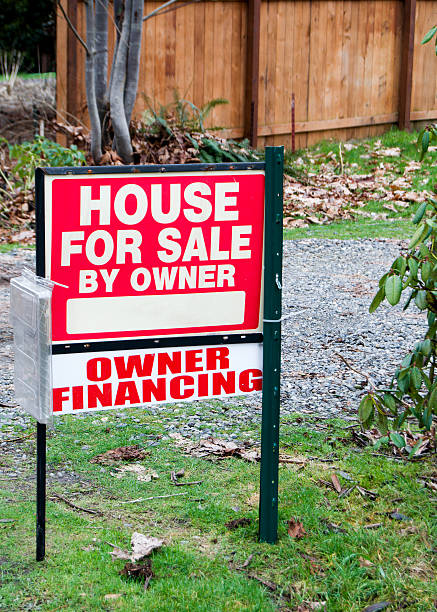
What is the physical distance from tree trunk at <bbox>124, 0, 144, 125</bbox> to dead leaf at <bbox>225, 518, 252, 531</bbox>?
7162 mm

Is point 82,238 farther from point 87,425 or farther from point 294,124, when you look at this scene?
point 294,124

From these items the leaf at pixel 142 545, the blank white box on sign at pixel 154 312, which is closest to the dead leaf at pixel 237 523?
the leaf at pixel 142 545

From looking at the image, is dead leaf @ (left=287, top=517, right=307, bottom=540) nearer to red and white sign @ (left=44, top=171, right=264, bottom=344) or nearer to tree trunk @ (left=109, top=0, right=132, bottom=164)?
red and white sign @ (left=44, top=171, right=264, bottom=344)

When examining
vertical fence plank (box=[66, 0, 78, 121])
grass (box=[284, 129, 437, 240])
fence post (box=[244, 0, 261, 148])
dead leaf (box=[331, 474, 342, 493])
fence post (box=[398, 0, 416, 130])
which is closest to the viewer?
dead leaf (box=[331, 474, 342, 493])

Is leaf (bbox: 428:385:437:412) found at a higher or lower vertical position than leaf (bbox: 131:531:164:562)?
higher

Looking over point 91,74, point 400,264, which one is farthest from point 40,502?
point 91,74

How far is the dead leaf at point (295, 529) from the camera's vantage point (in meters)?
3.56

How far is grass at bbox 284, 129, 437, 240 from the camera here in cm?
973

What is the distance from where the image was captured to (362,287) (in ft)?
25.4

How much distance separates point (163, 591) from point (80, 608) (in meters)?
0.29

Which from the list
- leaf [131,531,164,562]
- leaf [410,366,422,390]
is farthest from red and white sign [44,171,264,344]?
leaf [131,531,164,562]

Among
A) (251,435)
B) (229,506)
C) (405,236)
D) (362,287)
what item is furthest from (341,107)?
(229,506)

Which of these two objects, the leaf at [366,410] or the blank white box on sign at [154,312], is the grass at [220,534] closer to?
the leaf at [366,410]

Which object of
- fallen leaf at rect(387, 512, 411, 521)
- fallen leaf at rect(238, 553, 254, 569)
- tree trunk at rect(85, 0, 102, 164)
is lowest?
fallen leaf at rect(238, 553, 254, 569)
